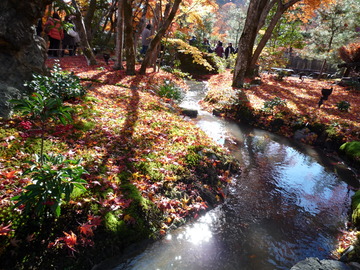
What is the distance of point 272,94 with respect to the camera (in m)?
11.6

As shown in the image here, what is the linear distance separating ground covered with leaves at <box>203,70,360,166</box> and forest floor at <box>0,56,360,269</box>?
0.13 meters

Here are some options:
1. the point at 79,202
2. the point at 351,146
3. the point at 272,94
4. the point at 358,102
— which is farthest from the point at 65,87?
the point at 358,102

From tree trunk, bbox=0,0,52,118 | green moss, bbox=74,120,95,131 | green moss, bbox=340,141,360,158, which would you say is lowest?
green moss, bbox=340,141,360,158

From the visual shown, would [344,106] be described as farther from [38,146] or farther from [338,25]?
[338,25]

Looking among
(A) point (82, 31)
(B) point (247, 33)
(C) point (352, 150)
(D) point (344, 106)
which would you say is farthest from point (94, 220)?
(A) point (82, 31)

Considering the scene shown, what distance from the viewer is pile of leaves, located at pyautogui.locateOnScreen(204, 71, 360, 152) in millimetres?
7414

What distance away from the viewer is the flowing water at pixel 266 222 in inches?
117

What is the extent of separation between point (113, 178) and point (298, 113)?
316 inches

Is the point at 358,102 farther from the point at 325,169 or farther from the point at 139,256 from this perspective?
the point at 139,256

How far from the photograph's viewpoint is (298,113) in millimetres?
8656

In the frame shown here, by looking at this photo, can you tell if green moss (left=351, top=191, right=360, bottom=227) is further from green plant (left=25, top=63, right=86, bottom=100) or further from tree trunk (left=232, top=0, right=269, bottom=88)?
tree trunk (left=232, top=0, right=269, bottom=88)

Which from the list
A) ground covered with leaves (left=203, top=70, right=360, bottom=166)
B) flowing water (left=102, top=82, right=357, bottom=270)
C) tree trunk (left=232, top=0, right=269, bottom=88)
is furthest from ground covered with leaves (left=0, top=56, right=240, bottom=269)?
tree trunk (left=232, top=0, right=269, bottom=88)

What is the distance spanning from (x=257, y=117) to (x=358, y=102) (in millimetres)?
6226

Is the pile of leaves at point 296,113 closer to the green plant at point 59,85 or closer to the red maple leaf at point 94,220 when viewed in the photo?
the green plant at point 59,85
